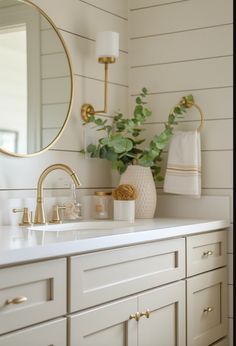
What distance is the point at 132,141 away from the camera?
302 cm

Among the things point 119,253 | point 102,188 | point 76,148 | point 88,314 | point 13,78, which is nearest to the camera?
point 88,314

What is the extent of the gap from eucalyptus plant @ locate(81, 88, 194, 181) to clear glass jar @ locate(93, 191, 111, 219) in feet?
0.57

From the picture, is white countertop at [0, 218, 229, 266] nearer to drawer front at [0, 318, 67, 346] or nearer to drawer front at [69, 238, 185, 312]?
drawer front at [69, 238, 185, 312]

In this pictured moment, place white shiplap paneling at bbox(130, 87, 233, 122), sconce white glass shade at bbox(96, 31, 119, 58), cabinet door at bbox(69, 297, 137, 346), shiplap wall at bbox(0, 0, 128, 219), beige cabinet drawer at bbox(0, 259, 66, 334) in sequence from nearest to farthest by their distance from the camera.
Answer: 1. beige cabinet drawer at bbox(0, 259, 66, 334)
2. cabinet door at bbox(69, 297, 137, 346)
3. shiplap wall at bbox(0, 0, 128, 219)
4. sconce white glass shade at bbox(96, 31, 119, 58)
5. white shiplap paneling at bbox(130, 87, 233, 122)

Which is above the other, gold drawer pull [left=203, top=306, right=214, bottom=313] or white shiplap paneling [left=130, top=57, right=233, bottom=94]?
white shiplap paneling [left=130, top=57, right=233, bottom=94]

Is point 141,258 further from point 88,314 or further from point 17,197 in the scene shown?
point 17,197

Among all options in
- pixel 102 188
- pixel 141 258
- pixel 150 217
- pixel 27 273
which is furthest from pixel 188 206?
pixel 27 273

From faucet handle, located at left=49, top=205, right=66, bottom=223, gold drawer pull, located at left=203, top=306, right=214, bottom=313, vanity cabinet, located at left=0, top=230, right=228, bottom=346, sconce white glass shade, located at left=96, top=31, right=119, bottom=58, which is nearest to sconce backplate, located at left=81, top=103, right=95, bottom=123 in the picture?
sconce white glass shade, located at left=96, top=31, right=119, bottom=58

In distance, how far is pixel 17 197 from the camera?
2611 millimetres

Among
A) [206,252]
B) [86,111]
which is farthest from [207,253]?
[86,111]

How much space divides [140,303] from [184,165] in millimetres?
934

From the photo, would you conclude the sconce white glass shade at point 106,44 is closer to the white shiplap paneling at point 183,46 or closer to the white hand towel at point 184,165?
the white shiplap paneling at point 183,46

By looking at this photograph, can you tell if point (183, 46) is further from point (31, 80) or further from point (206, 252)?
point (206, 252)

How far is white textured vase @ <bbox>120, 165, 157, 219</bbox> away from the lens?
119 inches
